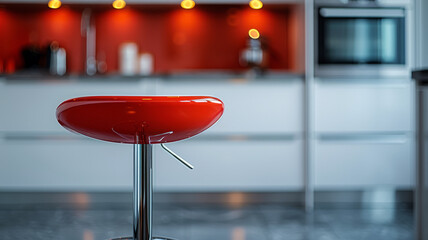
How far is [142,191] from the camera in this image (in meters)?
1.78

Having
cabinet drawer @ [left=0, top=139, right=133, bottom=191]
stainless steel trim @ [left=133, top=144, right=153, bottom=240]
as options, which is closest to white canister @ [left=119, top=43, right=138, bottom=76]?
cabinet drawer @ [left=0, top=139, right=133, bottom=191]

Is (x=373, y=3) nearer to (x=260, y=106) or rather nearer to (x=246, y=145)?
(x=260, y=106)

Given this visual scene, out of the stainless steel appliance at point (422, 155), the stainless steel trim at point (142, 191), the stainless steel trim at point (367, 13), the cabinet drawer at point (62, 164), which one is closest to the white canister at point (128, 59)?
the cabinet drawer at point (62, 164)

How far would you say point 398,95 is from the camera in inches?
127

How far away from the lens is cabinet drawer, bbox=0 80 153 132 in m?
3.19

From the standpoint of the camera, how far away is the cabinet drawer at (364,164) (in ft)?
10.6

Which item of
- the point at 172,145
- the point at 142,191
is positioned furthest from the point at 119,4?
the point at 142,191

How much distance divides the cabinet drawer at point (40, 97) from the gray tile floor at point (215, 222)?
20.5 inches

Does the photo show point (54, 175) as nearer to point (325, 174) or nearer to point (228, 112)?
point (228, 112)

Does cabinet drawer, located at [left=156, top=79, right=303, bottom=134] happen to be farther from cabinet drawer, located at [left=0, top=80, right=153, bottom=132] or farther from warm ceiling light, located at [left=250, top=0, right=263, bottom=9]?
warm ceiling light, located at [left=250, top=0, right=263, bottom=9]

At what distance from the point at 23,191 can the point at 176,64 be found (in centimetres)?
146

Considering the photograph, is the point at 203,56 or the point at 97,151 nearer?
the point at 97,151

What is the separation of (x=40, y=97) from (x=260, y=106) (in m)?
1.37

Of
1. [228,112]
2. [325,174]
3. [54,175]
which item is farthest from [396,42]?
[54,175]
